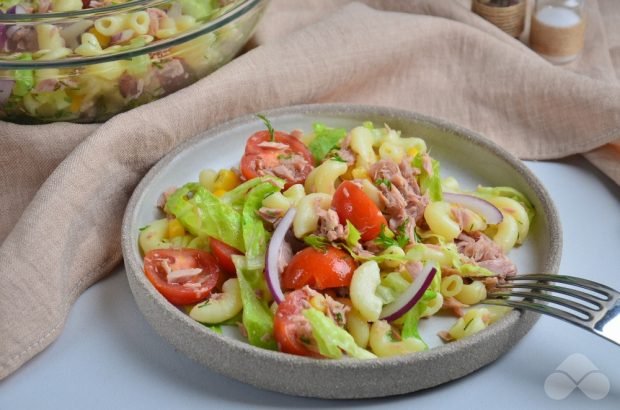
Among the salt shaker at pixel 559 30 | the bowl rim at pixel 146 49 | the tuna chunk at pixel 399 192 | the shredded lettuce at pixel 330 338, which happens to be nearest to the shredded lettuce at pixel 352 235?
the tuna chunk at pixel 399 192

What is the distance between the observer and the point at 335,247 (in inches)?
84.7

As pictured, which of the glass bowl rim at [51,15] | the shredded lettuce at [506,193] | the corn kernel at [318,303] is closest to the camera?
the corn kernel at [318,303]

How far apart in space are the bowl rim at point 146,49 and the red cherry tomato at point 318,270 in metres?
0.78

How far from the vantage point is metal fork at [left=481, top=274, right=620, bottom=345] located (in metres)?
1.94

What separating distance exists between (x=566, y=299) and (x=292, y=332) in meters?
0.59

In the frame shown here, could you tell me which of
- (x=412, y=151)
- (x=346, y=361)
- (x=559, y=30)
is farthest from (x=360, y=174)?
(x=559, y=30)

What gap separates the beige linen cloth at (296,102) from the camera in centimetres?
227

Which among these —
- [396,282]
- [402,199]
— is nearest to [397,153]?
[402,199]

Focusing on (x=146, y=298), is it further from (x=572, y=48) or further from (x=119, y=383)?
(x=572, y=48)

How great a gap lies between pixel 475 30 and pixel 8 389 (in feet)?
5.90

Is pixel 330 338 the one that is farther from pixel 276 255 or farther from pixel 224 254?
pixel 224 254

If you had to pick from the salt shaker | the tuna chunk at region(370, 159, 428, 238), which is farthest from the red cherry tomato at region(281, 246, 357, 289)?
the salt shaker

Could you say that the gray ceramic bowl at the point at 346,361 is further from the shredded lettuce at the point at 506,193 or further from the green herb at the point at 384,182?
the green herb at the point at 384,182

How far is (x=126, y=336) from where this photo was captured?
87.9 inches
